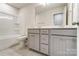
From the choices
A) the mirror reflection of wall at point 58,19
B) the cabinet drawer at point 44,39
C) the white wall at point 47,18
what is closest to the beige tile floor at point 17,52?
the cabinet drawer at point 44,39

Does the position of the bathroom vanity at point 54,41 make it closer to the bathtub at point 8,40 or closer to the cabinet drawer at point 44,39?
the cabinet drawer at point 44,39

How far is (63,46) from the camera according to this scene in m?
1.33

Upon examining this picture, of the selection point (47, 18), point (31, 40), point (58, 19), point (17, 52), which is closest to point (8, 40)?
point (17, 52)

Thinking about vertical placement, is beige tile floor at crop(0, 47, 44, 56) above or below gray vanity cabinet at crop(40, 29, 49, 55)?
below

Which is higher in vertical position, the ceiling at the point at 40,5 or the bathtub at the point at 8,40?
the ceiling at the point at 40,5

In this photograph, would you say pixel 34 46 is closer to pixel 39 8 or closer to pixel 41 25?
pixel 41 25

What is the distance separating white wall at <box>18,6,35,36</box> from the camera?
1318 mm

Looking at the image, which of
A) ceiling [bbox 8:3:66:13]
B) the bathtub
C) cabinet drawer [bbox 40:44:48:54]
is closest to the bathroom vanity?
cabinet drawer [bbox 40:44:48:54]

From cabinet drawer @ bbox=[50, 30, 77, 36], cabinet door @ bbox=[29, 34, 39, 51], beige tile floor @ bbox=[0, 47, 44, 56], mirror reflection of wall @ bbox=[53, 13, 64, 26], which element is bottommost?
beige tile floor @ bbox=[0, 47, 44, 56]

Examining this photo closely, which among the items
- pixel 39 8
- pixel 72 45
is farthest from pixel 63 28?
pixel 39 8

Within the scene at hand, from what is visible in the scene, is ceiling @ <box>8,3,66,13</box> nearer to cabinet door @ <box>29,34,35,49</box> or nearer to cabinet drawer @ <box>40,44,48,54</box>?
cabinet door @ <box>29,34,35,49</box>

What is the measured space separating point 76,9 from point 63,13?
0.18 metres

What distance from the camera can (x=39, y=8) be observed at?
1.36 meters

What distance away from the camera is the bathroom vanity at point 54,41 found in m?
1.30
